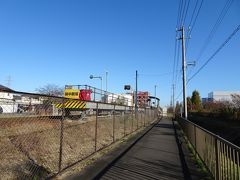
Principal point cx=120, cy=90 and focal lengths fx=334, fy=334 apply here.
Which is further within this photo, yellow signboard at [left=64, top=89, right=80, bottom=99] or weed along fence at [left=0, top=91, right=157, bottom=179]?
yellow signboard at [left=64, top=89, right=80, bottom=99]

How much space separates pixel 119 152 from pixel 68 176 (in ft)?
15.7

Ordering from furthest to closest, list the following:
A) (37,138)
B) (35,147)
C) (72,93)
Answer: (72,93)
(37,138)
(35,147)

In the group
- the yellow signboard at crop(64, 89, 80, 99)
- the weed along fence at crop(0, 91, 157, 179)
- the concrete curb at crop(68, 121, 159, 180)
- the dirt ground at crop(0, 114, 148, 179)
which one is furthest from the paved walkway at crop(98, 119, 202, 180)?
the yellow signboard at crop(64, 89, 80, 99)

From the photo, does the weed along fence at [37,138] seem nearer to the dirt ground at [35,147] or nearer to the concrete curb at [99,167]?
the dirt ground at [35,147]

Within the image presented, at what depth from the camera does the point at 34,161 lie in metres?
9.54

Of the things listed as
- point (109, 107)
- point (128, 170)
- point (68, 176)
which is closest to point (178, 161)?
point (128, 170)

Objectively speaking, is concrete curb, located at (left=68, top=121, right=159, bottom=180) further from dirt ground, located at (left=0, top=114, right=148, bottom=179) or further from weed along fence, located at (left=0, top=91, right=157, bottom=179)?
dirt ground, located at (left=0, top=114, right=148, bottom=179)

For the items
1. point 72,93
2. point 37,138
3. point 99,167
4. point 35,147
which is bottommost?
point 99,167

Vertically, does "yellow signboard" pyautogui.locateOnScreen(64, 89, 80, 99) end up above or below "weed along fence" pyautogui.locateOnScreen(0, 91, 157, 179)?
above

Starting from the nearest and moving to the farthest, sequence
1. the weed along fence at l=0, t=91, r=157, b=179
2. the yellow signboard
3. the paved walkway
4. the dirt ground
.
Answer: the weed along fence at l=0, t=91, r=157, b=179, the dirt ground, the paved walkway, the yellow signboard

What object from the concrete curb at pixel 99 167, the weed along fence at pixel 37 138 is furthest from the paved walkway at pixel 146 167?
the weed along fence at pixel 37 138

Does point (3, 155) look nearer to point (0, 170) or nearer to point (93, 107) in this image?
point (0, 170)

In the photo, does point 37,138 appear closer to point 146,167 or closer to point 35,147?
point 35,147

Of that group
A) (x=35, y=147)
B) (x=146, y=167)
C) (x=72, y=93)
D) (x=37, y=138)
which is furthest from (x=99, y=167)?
(x=72, y=93)
